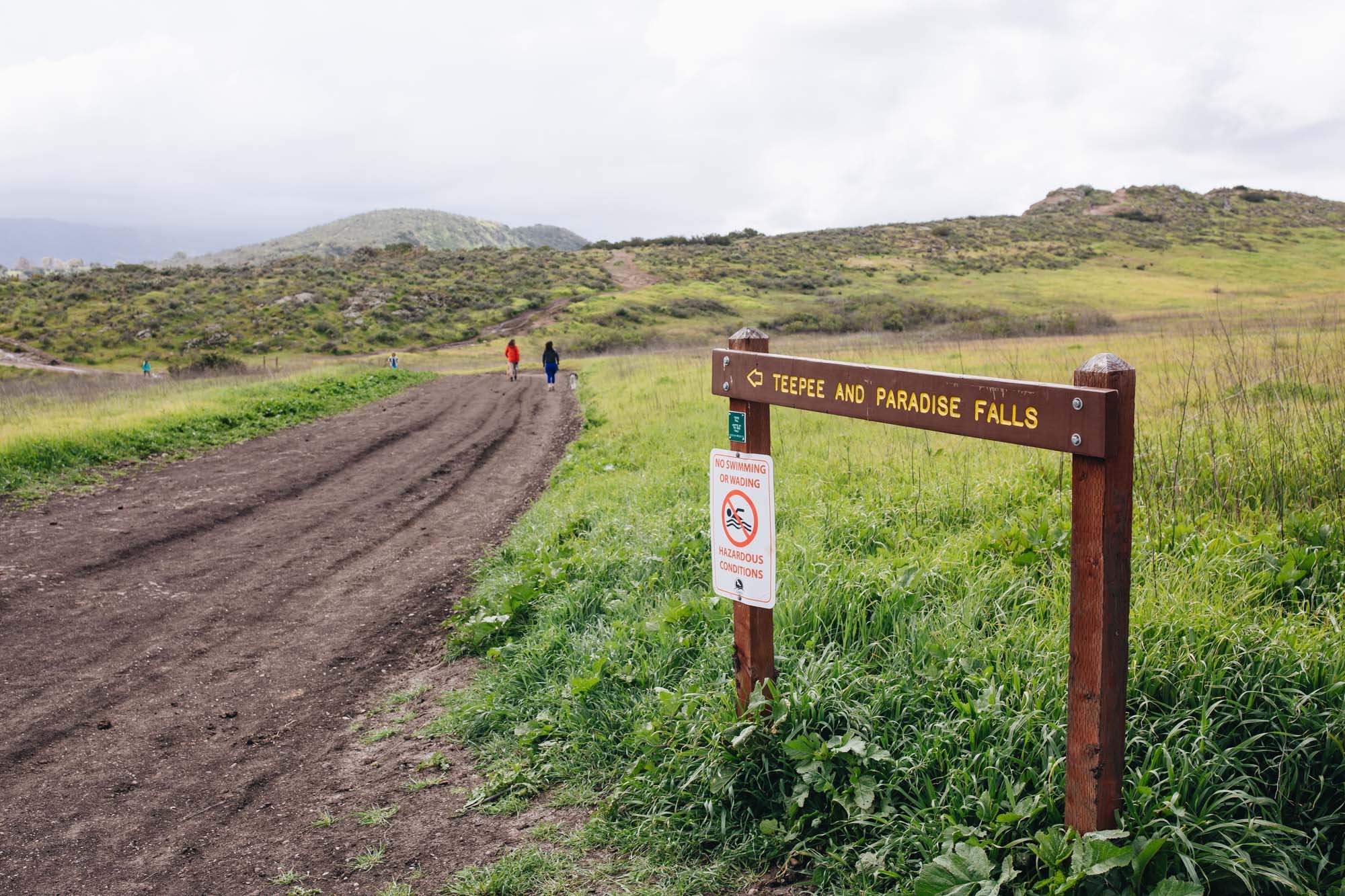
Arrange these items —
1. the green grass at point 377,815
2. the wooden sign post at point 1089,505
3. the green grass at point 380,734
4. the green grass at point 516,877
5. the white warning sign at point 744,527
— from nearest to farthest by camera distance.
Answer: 1. the wooden sign post at point 1089,505
2. the green grass at point 516,877
3. the white warning sign at point 744,527
4. the green grass at point 377,815
5. the green grass at point 380,734

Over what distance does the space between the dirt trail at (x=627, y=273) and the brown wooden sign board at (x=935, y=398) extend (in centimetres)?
6524

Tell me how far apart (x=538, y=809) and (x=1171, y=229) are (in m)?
108

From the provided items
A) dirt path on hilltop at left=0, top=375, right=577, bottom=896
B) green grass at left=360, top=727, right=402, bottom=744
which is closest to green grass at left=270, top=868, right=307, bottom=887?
dirt path on hilltop at left=0, top=375, right=577, bottom=896

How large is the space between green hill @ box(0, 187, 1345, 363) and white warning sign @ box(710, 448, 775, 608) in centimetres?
3053

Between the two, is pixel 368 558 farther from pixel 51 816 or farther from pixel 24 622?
pixel 51 816

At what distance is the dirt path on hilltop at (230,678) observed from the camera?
3.77 meters

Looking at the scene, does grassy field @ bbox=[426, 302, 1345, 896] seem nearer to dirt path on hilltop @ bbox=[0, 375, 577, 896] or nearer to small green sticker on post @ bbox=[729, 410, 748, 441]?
dirt path on hilltop @ bbox=[0, 375, 577, 896]

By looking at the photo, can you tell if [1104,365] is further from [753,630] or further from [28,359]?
Answer: [28,359]

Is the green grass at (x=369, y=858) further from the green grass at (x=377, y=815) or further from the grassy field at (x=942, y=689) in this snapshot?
the grassy field at (x=942, y=689)

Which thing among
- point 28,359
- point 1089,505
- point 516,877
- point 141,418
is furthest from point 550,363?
point 28,359

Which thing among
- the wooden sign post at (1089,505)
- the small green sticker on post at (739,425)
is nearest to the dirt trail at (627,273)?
the small green sticker on post at (739,425)

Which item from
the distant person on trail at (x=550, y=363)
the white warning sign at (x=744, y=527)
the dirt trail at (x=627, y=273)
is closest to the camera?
the white warning sign at (x=744, y=527)

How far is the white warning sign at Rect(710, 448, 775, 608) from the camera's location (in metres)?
3.63

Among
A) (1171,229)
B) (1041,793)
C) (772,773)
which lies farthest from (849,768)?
(1171,229)
